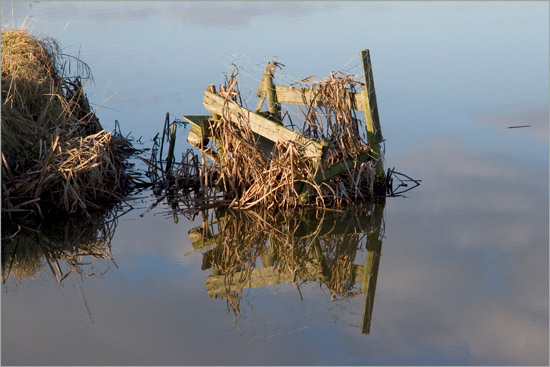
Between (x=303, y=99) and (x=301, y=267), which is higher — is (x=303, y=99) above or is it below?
above

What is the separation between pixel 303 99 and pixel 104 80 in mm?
8737

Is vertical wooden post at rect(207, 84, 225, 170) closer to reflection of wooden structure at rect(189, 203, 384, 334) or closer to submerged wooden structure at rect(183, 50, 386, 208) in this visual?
submerged wooden structure at rect(183, 50, 386, 208)

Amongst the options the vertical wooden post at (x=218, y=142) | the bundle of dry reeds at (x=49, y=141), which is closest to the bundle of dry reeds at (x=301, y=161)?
the vertical wooden post at (x=218, y=142)

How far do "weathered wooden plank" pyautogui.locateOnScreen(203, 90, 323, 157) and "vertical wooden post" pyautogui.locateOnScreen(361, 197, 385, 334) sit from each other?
1.08m

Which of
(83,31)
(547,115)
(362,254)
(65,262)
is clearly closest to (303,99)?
(362,254)

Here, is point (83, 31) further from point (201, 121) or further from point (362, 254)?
point (362, 254)

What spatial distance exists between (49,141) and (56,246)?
1748 mm

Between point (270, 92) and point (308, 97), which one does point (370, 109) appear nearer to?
point (308, 97)

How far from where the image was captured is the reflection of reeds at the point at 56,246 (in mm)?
9195

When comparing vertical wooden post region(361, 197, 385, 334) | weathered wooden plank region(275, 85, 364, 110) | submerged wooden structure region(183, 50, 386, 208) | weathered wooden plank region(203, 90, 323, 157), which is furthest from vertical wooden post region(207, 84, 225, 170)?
vertical wooden post region(361, 197, 385, 334)

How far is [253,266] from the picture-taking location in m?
9.16

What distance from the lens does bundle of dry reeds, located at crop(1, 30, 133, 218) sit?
1019 cm

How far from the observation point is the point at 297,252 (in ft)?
31.1

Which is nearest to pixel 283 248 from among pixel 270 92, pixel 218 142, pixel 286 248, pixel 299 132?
pixel 286 248
